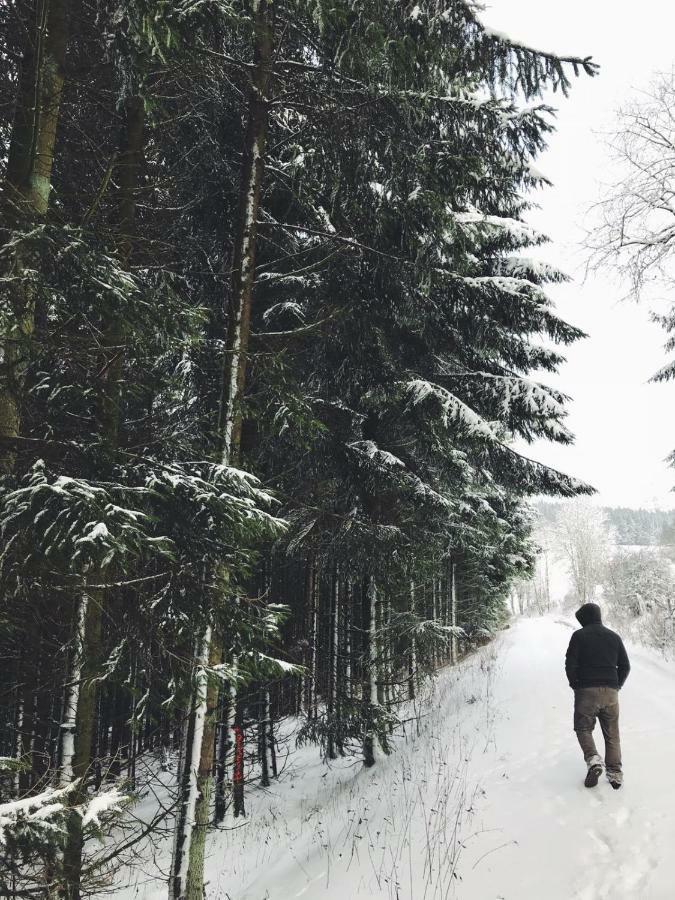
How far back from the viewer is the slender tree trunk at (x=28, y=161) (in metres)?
2.84

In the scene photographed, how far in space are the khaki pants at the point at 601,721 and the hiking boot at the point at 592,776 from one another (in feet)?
0.16

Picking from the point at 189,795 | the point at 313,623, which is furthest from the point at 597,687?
the point at 313,623

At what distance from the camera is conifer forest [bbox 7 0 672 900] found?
2.97 metres

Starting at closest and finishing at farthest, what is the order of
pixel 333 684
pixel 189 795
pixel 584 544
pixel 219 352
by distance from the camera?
1. pixel 189 795
2. pixel 219 352
3. pixel 333 684
4. pixel 584 544

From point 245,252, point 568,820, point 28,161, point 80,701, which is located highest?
point 245,252

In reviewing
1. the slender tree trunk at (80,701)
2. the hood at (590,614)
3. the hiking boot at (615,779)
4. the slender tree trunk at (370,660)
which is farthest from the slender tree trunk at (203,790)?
the hood at (590,614)

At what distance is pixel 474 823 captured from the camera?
5168mm

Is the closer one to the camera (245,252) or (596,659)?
(245,252)

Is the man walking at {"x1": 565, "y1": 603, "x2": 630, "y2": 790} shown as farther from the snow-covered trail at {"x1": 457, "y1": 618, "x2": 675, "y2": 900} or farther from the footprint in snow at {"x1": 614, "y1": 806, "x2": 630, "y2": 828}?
the footprint in snow at {"x1": 614, "y1": 806, "x2": 630, "y2": 828}

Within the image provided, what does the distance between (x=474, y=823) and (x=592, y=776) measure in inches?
54.4

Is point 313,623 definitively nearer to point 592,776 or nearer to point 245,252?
point 592,776

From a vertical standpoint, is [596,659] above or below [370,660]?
above

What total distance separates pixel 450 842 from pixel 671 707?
560cm

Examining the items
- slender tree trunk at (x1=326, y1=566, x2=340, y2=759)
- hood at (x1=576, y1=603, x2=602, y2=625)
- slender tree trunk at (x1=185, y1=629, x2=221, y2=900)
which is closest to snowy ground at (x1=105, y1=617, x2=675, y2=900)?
slender tree trunk at (x1=185, y1=629, x2=221, y2=900)
